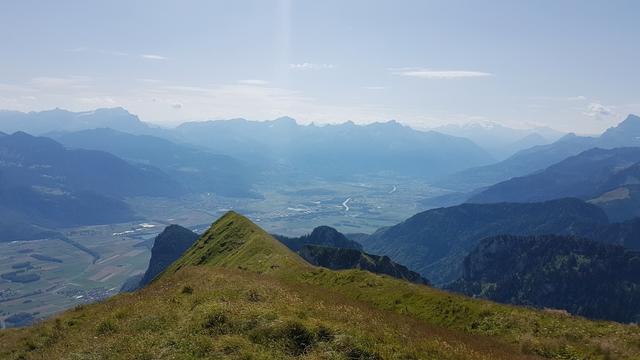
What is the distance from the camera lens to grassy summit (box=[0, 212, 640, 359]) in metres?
23.7

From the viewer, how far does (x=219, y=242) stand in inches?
3472

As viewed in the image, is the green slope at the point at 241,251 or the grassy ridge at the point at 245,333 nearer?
the grassy ridge at the point at 245,333

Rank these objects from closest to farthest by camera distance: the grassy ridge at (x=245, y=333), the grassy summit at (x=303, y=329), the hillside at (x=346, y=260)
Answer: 1. the grassy ridge at (x=245, y=333)
2. the grassy summit at (x=303, y=329)
3. the hillside at (x=346, y=260)

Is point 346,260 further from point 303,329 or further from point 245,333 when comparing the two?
point 303,329

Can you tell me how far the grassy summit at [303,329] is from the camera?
77.6ft

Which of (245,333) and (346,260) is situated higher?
(245,333)

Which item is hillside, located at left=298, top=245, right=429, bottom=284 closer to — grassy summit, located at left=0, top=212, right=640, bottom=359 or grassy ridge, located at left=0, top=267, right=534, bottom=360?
grassy summit, located at left=0, top=212, right=640, bottom=359

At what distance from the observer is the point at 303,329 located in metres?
24.6

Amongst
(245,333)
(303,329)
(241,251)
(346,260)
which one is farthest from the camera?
(346,260)

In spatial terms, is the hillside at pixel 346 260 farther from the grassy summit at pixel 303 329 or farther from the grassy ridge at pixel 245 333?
the grassy ridge at pixel 245 333

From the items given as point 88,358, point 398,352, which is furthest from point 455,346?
point 88,358

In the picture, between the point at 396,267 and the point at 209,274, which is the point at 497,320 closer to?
the point at 209,274

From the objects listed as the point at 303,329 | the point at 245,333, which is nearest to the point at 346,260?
the point at 245,333

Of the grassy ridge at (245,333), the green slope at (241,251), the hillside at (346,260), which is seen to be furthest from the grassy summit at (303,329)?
the hillside at (346,260)
